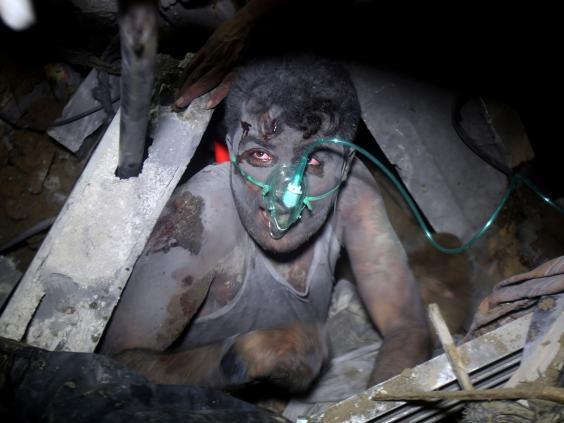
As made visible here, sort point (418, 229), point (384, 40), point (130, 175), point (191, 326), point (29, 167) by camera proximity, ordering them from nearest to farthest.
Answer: point (130, 175) → point (191, 326) → point (384, 40) → point (418, 229) → point (29, 167)

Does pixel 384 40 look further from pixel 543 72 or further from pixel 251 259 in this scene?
pixel 251 259

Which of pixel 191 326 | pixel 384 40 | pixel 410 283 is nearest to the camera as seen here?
pixel 191 326

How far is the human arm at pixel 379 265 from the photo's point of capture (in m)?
2.83

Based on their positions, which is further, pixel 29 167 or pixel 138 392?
pixel 29 167

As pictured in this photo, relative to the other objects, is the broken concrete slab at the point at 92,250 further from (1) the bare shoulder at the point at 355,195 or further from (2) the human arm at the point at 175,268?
(1) the bare shoulder at the point at 355,195

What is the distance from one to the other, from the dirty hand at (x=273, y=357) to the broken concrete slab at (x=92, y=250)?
0.66m

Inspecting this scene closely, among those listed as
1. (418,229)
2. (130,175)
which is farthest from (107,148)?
(418,229)

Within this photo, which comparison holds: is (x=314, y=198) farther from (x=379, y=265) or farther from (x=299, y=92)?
(x=379, y=265)

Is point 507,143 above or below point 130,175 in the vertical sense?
below

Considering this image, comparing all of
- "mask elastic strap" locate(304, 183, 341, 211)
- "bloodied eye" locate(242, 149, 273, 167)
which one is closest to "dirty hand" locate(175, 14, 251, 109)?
"bloodied eye" locate(242, 149, 273, 167)

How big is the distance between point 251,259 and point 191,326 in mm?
515

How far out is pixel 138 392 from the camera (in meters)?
1.48

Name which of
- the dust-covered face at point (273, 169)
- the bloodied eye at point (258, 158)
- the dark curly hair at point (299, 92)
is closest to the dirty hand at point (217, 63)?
the dark curly hair at point (299, 92)

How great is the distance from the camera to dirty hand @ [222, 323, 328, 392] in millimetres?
1895
